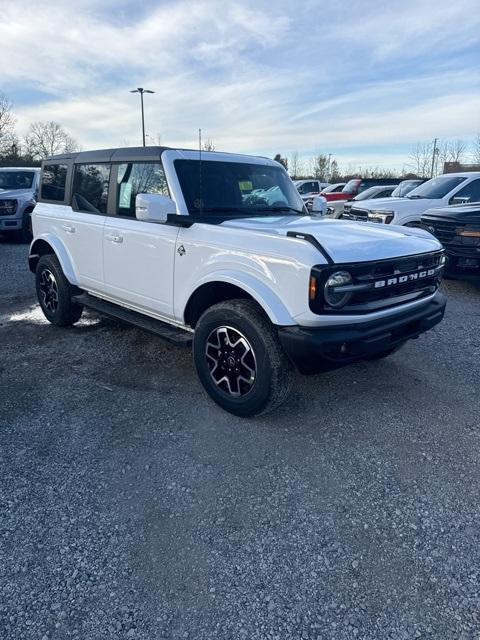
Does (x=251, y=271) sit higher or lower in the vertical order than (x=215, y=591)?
higher

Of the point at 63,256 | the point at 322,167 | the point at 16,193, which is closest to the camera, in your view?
the point at 63,256

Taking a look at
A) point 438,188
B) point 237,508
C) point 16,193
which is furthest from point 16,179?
point 237,508

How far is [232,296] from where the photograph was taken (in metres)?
3.60

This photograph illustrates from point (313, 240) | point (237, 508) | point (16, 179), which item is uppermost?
Result: point (16, 179)

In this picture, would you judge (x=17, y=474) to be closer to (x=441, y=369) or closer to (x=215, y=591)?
(x=215, y=591)

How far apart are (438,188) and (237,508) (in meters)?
9.80

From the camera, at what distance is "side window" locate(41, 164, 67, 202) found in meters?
5.25

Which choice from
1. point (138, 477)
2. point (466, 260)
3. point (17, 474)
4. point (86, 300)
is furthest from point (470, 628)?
point (466, 260)

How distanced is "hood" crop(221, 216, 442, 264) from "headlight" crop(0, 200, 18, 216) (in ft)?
33.4

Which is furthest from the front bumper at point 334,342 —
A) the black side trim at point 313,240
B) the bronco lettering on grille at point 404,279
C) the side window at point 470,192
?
the side window at point 470,192

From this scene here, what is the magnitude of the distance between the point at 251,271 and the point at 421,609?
83.0 inches

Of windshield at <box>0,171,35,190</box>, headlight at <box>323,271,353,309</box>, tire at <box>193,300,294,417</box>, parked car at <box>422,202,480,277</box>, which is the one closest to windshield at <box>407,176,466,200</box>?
parked car at <box>422,202,480,277</box>

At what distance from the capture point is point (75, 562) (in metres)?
2.15

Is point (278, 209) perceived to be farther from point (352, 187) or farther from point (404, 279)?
point (352, 187)
